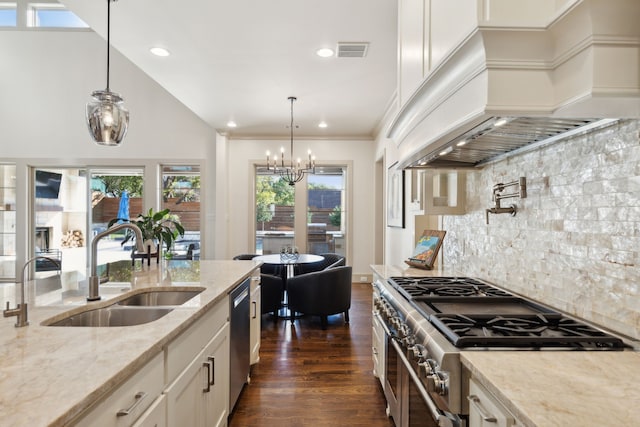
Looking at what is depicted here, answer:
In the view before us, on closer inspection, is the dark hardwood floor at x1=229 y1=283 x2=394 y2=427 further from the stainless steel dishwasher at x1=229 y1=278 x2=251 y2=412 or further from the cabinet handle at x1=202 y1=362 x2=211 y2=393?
the cabinet handle at x1=202 y1=362 x2=211 y2=393

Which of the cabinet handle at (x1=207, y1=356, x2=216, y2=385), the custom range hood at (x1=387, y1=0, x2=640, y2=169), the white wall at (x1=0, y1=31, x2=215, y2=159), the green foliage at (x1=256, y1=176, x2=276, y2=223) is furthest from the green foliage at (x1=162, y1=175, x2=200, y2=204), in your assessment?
the custom range hood at (x1=387, y1=0, x2=640, y2=169)

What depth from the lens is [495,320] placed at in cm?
122

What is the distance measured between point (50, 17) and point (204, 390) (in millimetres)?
7446

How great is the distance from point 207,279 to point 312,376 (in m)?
1.22

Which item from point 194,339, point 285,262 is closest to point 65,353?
point 194,339

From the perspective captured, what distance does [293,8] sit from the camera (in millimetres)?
2432

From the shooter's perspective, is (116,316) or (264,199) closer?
(116,316)

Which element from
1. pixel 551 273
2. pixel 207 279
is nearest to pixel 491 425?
pixel 551 273

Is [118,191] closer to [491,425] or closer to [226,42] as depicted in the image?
[226,42]

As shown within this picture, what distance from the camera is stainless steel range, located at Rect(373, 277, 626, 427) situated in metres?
1.01

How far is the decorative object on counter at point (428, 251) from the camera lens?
8.28ft

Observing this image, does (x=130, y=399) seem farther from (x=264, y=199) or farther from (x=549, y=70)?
(x=264, y=199)

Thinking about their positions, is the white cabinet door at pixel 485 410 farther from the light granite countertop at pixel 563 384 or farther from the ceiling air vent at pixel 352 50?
the ceiling air vent at pixel 352 50

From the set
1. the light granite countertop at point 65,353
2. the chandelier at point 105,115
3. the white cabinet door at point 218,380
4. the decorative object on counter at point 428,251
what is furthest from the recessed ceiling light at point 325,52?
the white cabinet door at point 218,380
